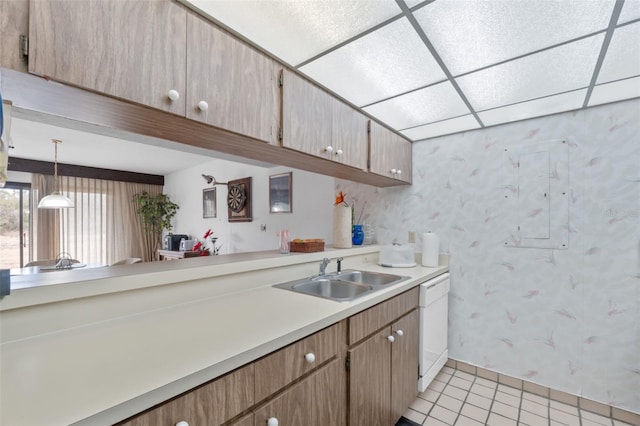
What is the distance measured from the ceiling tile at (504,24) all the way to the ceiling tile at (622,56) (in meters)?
0.13

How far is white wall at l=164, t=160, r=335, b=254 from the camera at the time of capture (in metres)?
3.13

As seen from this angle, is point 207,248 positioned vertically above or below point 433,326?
above

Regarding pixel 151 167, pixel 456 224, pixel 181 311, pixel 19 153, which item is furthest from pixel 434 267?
pixel 19 153

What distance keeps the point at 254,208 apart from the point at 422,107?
8.95 ft

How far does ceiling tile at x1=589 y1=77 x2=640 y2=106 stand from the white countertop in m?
1.88

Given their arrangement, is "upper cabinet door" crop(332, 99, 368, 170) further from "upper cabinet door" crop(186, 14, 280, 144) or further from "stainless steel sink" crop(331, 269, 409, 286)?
"stainless steel sink" crop(331, 269, 409, 286)

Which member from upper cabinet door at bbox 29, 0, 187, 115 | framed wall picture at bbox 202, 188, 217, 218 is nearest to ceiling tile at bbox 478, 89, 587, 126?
upper cabinet door at bbox 29, 0, 187, 115

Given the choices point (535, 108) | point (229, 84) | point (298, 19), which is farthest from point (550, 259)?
point (229, 84)

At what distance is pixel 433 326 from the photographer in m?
2.04

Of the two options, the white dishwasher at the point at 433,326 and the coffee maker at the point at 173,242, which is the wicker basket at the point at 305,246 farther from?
the coffee maker at the point at 173,242

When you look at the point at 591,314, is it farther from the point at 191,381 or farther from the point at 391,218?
the point at 191,381

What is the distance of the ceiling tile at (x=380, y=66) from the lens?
1.25 metres

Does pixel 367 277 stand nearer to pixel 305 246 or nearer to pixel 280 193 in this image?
pixel 305 246

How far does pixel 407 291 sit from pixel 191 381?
136 centimetres
